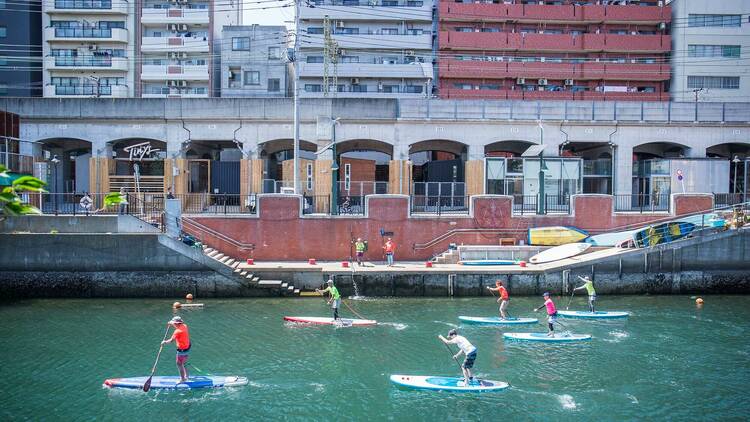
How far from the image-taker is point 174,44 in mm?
57875

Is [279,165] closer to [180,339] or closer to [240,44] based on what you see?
[240,44]

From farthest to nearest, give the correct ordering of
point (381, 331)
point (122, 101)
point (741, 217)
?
point (122, 101)
point (741, 217)
point (381, 331)

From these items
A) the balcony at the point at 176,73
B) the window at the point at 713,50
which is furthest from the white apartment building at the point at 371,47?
the window at the point at 713,50

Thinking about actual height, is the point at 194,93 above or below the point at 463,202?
above

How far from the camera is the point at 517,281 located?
30406 millimetres

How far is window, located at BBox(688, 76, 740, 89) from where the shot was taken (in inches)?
2229

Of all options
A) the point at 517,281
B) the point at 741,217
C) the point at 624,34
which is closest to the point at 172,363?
the point at 517,281

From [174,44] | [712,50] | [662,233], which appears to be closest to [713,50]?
[712,50]

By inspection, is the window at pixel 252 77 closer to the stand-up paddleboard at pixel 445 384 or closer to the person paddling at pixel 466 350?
the stand-up paddleboard at pixel 445 384

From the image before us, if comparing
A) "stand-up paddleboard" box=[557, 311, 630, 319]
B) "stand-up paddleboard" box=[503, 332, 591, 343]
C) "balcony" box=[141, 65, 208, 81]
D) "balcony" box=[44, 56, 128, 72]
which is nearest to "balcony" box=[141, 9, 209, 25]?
"balcony" box=[141, 65, 208, 81]

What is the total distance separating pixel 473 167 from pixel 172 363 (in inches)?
967

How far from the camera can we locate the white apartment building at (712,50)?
56.1 meters

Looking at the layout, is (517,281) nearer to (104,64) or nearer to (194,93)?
(194,93)

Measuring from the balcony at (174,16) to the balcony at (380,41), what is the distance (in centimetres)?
1009
